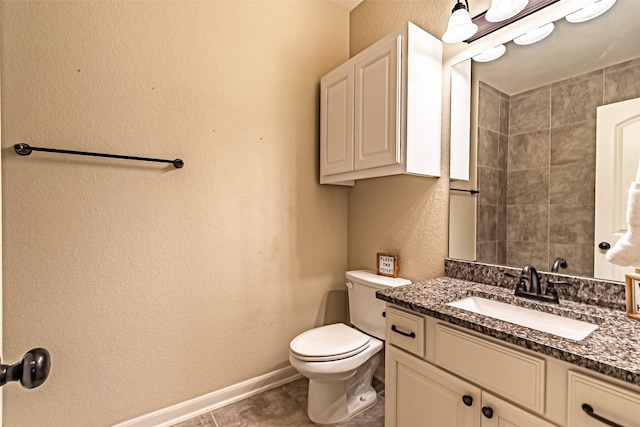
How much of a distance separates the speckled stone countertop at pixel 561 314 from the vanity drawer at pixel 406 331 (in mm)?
50

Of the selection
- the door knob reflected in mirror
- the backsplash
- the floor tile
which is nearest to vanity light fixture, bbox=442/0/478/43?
the backsplash

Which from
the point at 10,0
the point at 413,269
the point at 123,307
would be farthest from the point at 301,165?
the point at 10,0

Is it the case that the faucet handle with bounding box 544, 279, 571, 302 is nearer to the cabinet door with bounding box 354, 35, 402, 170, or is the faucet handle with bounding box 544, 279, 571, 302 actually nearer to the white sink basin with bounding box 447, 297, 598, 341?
the white sink basin with bounding box 447, 297, 598, 341

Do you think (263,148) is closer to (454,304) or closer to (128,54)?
(128,54)

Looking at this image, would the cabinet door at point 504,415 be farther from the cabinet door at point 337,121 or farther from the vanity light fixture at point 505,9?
the vanity light fixture at point 505,9

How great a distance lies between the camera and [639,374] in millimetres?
665

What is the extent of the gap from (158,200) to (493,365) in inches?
65.6

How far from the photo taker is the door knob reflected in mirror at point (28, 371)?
540mm

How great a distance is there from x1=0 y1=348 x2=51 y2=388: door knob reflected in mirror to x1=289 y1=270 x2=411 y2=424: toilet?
3.80 ft

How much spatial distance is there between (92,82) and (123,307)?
1122mm

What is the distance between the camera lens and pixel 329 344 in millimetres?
1649

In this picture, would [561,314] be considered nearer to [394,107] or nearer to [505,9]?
[394,107]

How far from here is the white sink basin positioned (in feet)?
3.40

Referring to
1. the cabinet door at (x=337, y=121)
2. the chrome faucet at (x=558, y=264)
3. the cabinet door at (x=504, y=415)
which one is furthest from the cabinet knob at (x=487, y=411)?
the cabinet door at (x=337, y=121)
